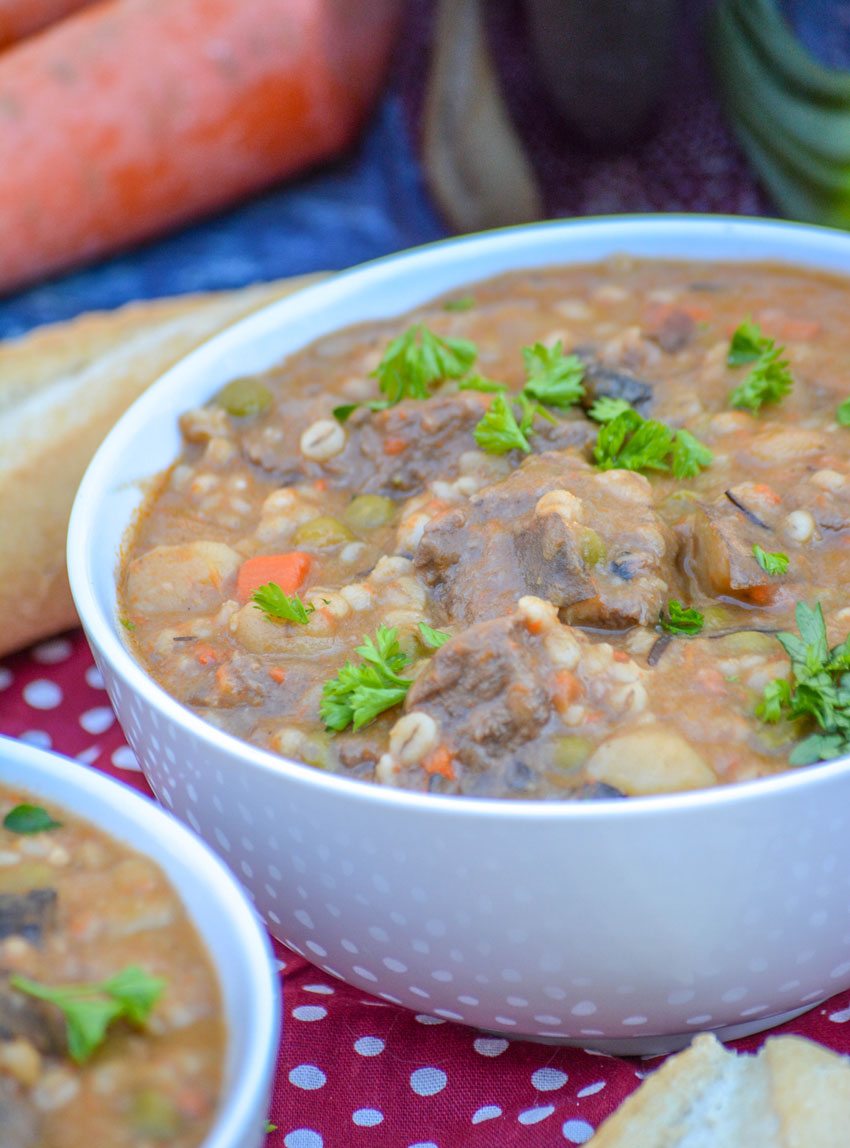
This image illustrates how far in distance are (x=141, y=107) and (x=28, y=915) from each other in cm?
418

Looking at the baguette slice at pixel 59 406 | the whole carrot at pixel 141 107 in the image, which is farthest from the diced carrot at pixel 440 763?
the whole carrot at pixel 141 107

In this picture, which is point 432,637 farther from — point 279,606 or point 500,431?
point 500,431

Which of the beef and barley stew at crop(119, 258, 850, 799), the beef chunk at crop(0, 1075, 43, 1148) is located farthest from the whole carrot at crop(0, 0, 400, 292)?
the beef chunk at crop(0, 1075, 43, 1148)

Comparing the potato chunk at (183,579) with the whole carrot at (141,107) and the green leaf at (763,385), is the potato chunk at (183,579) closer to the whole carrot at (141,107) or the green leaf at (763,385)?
the green leaf at (763,385)

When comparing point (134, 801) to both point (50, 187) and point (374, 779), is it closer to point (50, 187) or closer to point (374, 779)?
point (374, 779)

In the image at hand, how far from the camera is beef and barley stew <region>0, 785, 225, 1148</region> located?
1.91 meters

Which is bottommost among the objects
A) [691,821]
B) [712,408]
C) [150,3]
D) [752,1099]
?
A: [752,1099]

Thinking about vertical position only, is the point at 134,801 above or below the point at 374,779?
above

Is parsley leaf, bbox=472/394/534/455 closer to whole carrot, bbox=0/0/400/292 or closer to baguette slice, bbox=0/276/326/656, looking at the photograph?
baguette slice, bbox=0/276/326/656

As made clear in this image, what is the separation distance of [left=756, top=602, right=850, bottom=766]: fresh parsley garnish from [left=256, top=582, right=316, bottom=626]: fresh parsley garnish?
104 cm

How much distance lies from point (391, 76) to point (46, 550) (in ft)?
10.2

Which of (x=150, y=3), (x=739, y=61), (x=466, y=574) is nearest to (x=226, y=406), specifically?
(x=466, y=574)

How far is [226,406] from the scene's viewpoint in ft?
12.5

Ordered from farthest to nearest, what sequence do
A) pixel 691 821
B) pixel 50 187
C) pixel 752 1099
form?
1. pixel 50 187
2. pixel 752 1099
3. pixel 691 821
